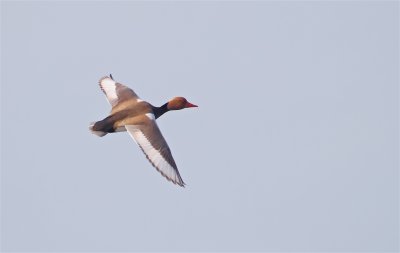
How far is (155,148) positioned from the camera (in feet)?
85.4

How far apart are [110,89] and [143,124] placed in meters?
3.32

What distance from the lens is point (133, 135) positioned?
26.5m

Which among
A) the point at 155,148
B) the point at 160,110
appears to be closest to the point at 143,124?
the point at 155,148

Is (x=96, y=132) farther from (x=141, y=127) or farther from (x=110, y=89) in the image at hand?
(x=110, y=89)

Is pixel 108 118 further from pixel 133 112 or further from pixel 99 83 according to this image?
pixel 99 83

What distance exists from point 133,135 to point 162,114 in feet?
6.75

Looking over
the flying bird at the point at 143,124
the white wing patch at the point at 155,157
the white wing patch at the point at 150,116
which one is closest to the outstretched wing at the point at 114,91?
the flying bird at the point at 143,124

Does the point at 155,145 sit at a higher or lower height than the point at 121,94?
lower

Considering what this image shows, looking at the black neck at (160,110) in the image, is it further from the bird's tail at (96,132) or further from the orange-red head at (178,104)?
the bird's tail at (96,132)

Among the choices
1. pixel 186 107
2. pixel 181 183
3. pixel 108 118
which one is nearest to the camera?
pixel 181 183

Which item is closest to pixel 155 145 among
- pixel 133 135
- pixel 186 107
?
pixel 133 135

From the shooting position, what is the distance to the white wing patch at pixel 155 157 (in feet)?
83.7

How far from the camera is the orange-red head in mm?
Answer: 28656

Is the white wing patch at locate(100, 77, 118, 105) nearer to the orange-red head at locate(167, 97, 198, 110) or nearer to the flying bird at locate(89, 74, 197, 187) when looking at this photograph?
the flying bird at locate(89, 74, 197, 187)
